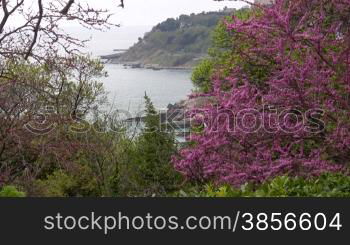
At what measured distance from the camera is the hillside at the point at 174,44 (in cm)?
9025

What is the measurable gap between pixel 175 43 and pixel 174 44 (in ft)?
1.57

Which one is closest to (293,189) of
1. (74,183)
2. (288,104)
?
(288,104)

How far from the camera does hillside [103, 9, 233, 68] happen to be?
90.2 metres

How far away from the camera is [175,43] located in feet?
319

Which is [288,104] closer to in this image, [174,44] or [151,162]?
[151,162]

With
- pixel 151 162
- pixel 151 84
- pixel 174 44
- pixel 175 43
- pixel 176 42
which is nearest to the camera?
pixel 151 162

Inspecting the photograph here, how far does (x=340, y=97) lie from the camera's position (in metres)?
7.30

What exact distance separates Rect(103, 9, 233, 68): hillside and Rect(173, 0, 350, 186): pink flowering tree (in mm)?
76721

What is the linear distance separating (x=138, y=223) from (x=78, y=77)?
68.1ft

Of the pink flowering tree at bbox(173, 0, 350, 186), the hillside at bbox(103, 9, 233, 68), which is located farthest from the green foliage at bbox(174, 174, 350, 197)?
the hillside at bbox(103, 9, 233, 68)

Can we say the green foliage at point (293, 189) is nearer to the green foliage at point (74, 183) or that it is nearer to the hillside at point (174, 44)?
the green foliage at point (74, 183)

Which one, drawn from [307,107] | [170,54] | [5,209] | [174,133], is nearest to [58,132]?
[307,107]

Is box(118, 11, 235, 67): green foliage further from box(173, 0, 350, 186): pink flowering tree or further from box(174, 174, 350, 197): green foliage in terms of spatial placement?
box(174, 174, 350, 197): green foliage

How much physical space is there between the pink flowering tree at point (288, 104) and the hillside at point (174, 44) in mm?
76721
